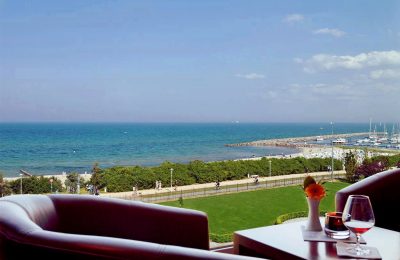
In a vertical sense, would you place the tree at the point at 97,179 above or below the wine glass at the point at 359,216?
below

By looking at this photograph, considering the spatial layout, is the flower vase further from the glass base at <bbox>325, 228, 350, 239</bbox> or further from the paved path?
the paved path

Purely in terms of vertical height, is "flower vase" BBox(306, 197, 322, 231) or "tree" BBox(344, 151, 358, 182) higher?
"flower vase" BBox(306, 197, 322, 231)

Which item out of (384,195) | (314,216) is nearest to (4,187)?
(314,216)

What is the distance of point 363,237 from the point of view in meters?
1.83

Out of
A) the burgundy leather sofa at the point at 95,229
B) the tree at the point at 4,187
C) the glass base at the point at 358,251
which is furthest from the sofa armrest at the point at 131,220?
the tree at the point at 4,187

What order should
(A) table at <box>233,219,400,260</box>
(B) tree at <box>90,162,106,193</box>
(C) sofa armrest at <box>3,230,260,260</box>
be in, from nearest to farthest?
(C) sofa armrest at <box>3,230,260,260</box>
(A) table at <box>233,219,400,260</box>
(B) tree at <box>90,162,106,193</box>

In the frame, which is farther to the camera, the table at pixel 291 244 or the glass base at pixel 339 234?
the glass base at pixel 339 234

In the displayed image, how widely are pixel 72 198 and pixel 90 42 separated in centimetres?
1770

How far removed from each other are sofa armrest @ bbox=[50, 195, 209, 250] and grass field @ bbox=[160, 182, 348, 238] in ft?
26.9

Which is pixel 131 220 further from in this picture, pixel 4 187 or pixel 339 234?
pixel 4 187

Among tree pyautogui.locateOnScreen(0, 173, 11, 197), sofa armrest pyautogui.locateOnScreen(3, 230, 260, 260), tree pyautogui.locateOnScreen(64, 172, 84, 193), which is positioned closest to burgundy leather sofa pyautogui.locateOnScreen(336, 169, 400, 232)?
sofa armrest pyautogui.locateOnScreen(3, 230, 260, 260)

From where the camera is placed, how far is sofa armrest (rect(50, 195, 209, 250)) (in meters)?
1.72

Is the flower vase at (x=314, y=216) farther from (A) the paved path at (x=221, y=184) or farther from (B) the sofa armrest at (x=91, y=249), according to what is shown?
(A) the paved path at (x=221, y=184)

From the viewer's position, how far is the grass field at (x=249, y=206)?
10.6m
